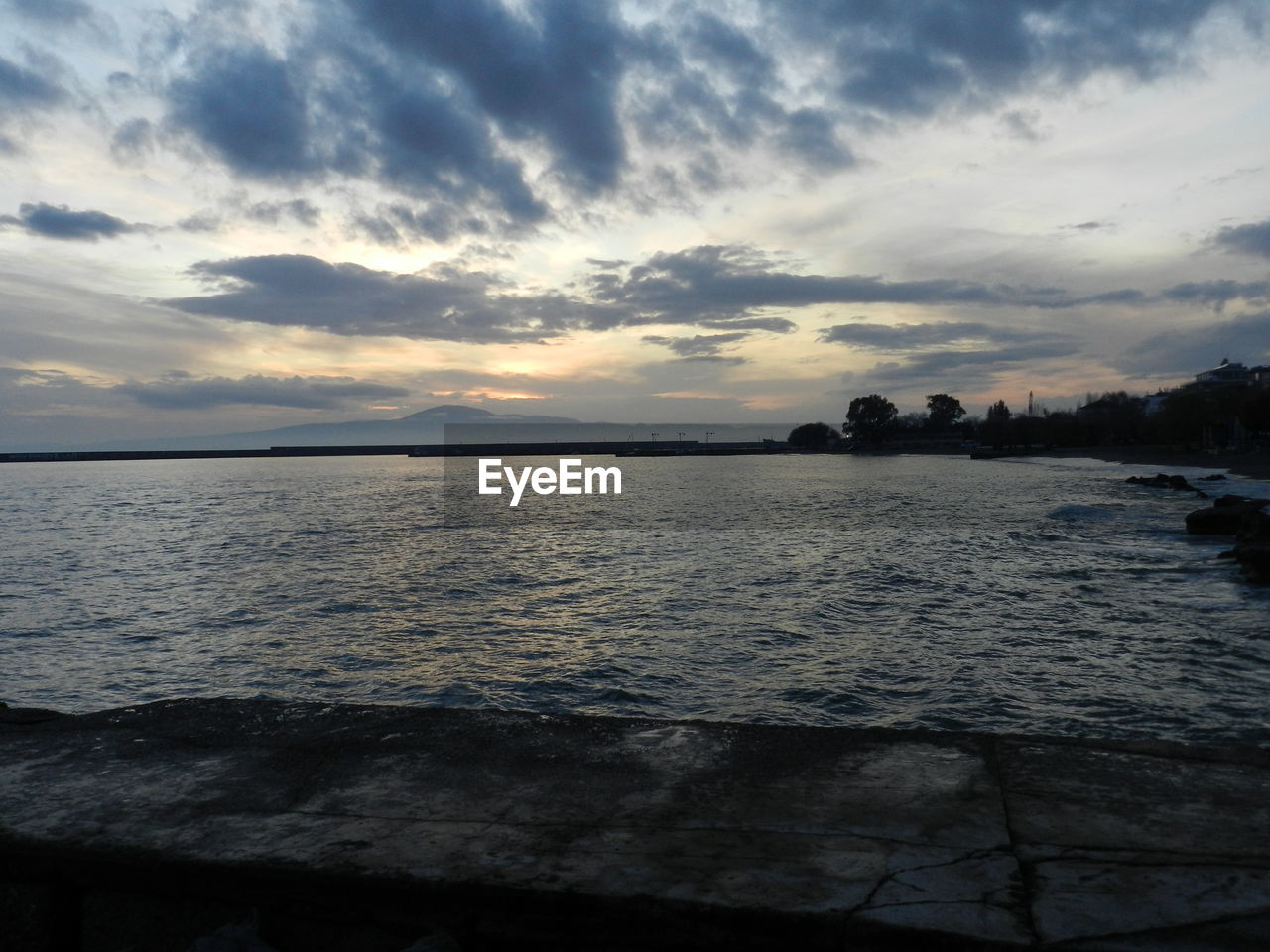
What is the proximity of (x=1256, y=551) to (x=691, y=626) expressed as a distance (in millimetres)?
13616

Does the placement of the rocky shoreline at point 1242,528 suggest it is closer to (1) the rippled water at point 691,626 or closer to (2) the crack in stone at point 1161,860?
(1) the rippled water at point 691,626

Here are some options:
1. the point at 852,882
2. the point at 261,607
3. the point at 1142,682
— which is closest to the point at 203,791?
the point at 852,882

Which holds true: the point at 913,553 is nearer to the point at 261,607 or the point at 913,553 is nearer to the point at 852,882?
the point at 261,607

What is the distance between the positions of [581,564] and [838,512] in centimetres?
2510

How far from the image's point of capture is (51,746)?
13.7 feet

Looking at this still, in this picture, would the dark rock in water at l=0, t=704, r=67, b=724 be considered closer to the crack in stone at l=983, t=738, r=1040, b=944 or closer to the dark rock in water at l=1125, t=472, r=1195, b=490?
the crack in stone at l=983, t=738, r=1040, b=944

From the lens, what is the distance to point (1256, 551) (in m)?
20.4

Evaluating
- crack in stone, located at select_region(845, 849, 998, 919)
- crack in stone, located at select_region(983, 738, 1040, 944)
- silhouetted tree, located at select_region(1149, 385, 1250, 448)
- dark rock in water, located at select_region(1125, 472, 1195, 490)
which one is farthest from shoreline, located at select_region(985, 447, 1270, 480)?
crack in stone, located at select_region(845, 849, 998, 919)

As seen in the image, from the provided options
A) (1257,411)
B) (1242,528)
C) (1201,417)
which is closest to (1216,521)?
(1242,528)

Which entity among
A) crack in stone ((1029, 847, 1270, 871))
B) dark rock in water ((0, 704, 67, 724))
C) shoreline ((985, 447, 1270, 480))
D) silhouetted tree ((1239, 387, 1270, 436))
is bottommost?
shoreline ((985, 447, 1270, 480))

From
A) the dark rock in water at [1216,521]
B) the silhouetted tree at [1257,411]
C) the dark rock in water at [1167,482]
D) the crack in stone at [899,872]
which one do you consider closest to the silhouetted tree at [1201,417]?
the silhouetted tree at [1257,411]

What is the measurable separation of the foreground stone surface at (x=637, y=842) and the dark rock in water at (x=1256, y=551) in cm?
1967

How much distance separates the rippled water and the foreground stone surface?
691 cm

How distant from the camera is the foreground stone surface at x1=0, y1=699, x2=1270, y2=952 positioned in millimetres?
2678
